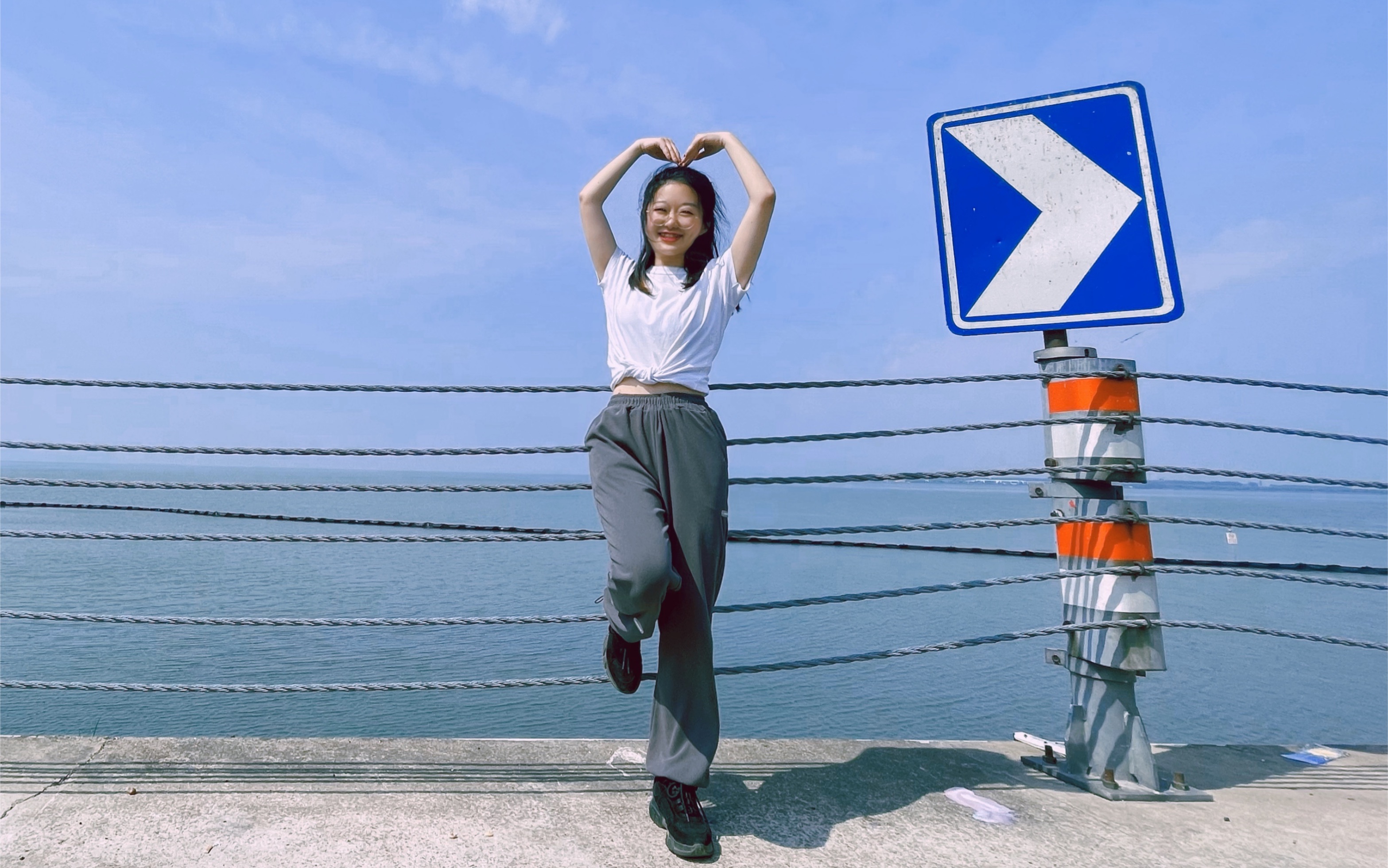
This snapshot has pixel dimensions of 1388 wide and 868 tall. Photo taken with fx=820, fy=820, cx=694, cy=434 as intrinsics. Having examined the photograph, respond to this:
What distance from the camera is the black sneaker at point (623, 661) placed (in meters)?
1.75

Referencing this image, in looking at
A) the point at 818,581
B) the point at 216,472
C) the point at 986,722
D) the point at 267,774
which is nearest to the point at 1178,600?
the point at 818,581

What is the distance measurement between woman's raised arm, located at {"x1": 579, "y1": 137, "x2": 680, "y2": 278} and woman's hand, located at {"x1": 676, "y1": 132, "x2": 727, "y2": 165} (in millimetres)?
23

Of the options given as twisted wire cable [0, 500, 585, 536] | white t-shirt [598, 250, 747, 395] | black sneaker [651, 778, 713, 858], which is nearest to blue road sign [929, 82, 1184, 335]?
white t-shirt [598, 250, 747, 395]

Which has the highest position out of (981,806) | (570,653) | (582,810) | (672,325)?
(672,325)

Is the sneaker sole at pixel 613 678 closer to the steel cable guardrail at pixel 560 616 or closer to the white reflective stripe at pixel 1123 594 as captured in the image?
the steel cable guardrail at pixel 560 616

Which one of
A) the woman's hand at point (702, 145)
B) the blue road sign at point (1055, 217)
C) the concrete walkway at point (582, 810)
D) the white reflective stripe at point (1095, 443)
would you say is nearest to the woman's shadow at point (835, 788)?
the concrete walkway at point (582, 810)

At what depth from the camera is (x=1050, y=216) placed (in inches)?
86.7

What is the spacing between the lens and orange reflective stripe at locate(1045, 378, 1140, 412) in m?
2.08

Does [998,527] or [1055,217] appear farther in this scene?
[1055,217]

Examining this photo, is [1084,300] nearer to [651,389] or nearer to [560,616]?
[651,389]

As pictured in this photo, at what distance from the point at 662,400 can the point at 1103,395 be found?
1.16 metres

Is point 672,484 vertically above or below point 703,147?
below

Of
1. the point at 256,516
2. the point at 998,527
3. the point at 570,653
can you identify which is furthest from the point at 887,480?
the point at 570,653

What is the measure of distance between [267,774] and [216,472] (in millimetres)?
222534
